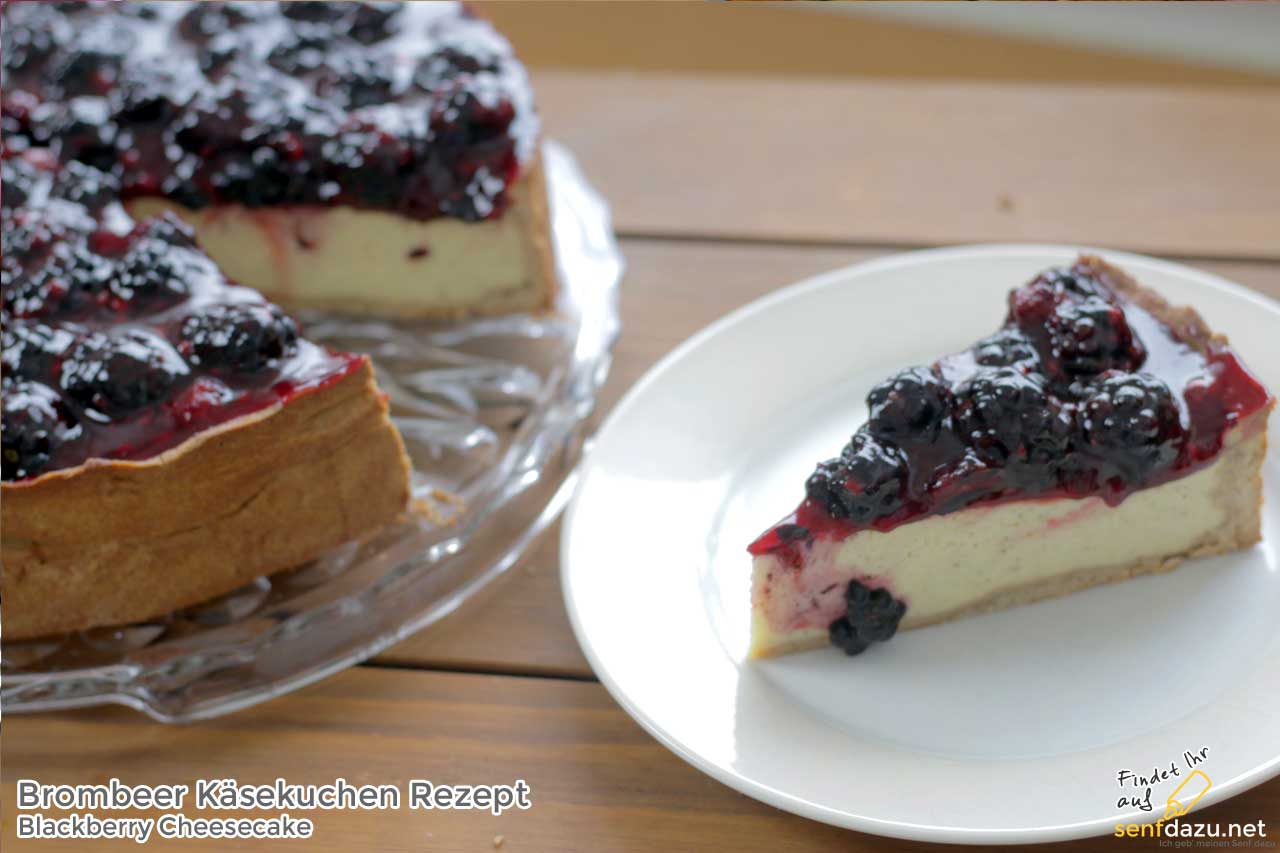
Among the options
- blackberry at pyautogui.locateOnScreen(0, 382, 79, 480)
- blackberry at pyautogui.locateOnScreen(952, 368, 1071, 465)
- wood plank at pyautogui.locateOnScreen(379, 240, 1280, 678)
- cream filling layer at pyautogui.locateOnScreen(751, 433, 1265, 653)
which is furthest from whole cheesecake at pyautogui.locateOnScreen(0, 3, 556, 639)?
blackberry at pyautogui.locateOnScreen(952, 368, 1071, 465)

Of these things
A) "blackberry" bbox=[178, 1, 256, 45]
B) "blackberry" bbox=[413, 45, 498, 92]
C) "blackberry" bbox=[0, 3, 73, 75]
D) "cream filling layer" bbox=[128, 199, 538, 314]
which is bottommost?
"cream filling layer" bbox=[128, 199, 538, 314]

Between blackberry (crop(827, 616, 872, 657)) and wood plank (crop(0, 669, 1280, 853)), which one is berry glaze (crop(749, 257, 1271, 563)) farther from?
wood plank (crop(0, 669, 1280, 853))

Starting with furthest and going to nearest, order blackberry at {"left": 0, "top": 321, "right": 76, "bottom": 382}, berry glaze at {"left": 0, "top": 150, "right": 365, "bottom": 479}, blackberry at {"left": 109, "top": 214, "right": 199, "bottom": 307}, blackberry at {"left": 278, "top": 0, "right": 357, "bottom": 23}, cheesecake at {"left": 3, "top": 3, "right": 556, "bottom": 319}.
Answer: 1. blackberry at {"left": 278, "top": 0, "right": 357, "bottom": 23}
2. cheesecake at {"left": 3, "top": 3, "right": 556, "bottom": 319}
3. blackberry at {"left": 109, "top": 214, "right": 199, "bottom": 307}
4. blackberry at {"left": 0, "top": 321, "right": 76, "bottom": 382}
5. berry glaze at {"left": 0, "top": 150, "right": 365, "bottom": 479}

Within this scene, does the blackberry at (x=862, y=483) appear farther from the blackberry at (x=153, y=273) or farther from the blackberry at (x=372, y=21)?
the blackberry at (x=372, y=21)

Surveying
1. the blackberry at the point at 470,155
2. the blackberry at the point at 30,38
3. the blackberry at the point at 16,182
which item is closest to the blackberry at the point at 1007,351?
the blackberry at the point at 470,155

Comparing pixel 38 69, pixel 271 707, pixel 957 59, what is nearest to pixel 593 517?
pixel 271 707

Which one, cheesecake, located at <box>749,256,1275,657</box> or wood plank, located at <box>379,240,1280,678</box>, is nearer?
cheesecake, located at <box>749,256,1275,657</box>

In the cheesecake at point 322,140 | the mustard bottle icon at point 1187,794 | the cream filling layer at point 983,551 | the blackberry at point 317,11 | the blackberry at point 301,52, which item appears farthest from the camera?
the blackberry at point 317,11

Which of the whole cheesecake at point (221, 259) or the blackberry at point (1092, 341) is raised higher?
the blackberry at point (1092, 341)

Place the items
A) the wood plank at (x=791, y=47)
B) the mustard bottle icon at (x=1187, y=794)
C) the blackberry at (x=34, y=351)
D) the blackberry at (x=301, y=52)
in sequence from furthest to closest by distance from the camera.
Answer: the wood plank at (x=791, y=47), the blackberry at (x=301, y=52), the blackberry at (x=34, y=351), the mustard bottle icon at (x=1187, y=794)
